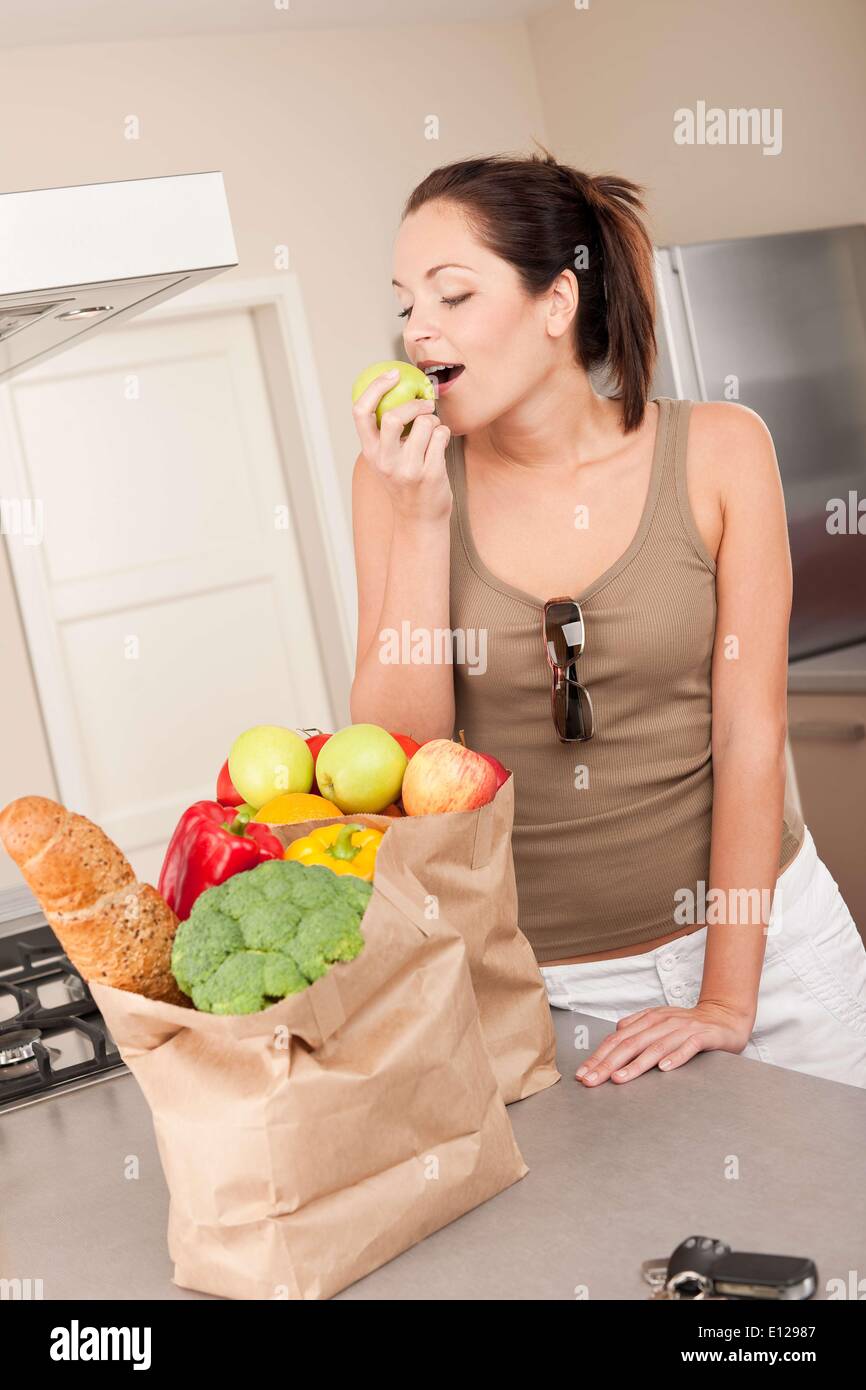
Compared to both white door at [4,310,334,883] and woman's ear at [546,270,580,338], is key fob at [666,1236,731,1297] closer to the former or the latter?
woman's ear at [546,270,580,338]

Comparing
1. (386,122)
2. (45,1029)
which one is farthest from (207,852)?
(386,122)

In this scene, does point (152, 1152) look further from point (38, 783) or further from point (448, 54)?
point (448, 54)

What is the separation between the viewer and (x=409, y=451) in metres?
1.32

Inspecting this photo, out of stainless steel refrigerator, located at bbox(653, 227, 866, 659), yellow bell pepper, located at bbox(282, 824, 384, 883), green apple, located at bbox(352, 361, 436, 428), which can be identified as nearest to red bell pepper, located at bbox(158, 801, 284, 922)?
yellow bell pepper, located at bbox(282, 824, 384, 883)

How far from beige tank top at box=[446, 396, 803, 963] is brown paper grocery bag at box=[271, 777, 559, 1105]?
1.10ft

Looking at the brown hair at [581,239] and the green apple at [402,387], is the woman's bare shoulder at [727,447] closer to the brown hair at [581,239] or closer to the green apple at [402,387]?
the brown hair at [581,239]

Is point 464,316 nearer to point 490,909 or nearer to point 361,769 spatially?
point 361,769

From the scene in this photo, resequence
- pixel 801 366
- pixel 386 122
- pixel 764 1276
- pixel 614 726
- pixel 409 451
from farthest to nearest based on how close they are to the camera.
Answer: pixel 386 122 → pixel 801 366 → pixel 614 726 → pixel 409 451 → pixel 764 1276

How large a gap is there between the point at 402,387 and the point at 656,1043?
0.66 metres

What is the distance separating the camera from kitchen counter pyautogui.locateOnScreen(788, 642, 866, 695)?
299cm

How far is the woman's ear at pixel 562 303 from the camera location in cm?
144

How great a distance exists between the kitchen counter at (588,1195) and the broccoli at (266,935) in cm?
22

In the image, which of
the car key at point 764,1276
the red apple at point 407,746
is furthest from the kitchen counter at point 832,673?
the car key at point 764,1276

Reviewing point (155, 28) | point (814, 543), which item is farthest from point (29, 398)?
point (814, 543)
